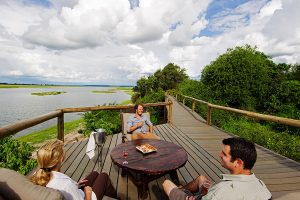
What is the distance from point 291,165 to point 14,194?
15.9 ft

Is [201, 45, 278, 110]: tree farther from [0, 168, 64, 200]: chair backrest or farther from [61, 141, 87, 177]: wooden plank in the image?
[0, 168, 64, 200]: chair backrest

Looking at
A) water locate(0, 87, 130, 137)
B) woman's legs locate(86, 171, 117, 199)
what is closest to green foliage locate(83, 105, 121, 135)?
water locate(0, 87, 130, 137)

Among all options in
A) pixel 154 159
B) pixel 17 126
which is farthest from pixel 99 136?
pixel 17 126

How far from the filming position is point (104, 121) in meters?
9.64

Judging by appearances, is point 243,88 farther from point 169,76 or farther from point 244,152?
point 169,76

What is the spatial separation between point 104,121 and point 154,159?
269 inches

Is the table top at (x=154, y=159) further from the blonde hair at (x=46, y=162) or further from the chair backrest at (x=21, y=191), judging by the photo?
the chair backrest at (x=21, y=191)

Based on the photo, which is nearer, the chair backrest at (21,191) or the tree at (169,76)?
the chair backrest at (21,191)

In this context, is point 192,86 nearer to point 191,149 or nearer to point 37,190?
point 191,149

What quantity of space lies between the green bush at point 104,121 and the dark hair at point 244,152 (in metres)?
7.48

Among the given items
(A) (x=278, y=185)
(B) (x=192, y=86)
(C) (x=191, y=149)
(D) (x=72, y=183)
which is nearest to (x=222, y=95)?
(B) (x=192, y=86)

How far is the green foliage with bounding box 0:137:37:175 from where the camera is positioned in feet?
16.8

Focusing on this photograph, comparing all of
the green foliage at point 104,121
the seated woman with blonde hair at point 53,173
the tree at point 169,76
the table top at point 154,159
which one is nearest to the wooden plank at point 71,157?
the table top at point 154,159

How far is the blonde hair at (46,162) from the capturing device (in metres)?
1.74
